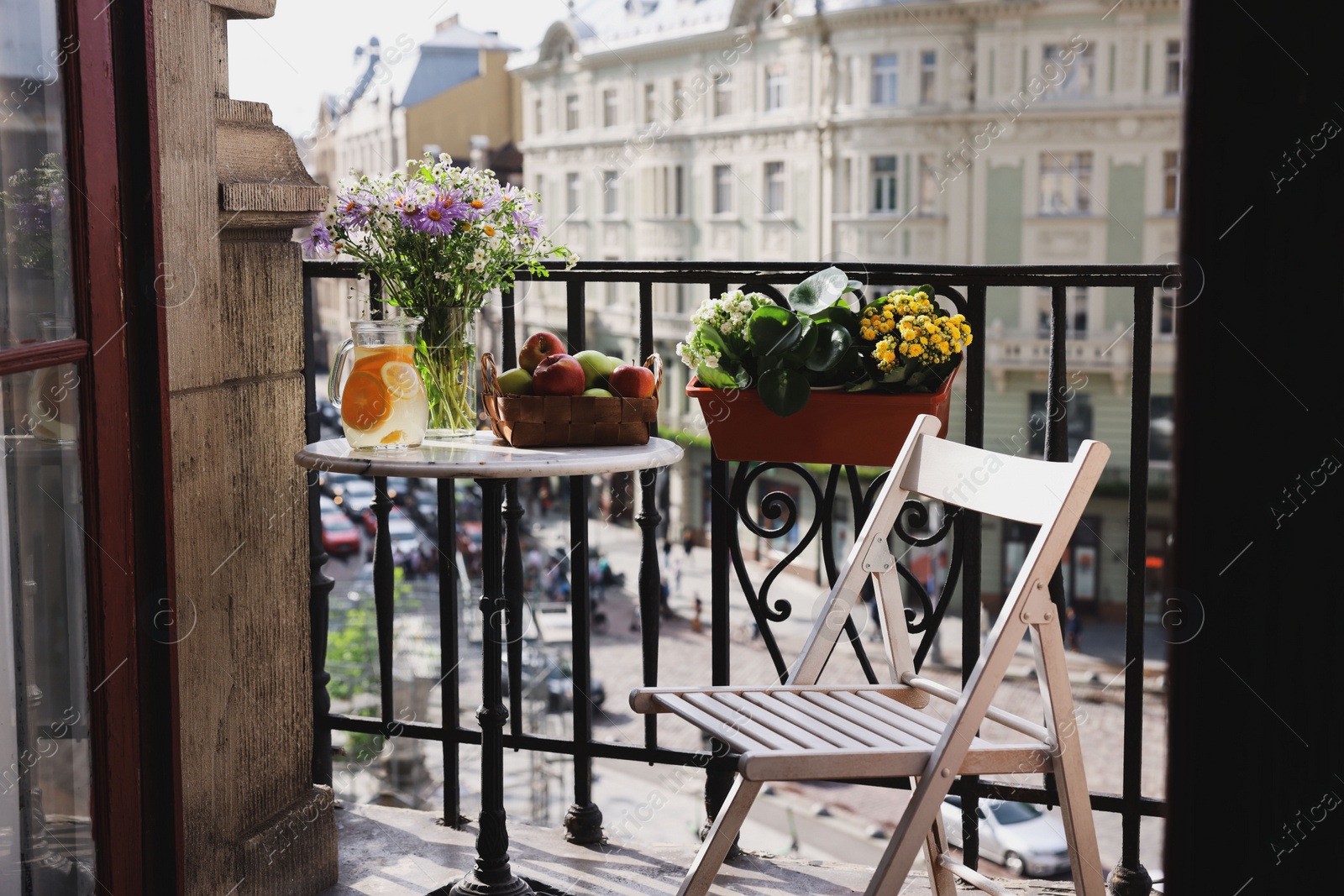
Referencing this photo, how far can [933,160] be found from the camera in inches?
1088

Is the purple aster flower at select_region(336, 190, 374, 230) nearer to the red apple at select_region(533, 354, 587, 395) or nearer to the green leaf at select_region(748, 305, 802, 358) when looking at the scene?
the red apple at select_region(533, 354, 587, 395)

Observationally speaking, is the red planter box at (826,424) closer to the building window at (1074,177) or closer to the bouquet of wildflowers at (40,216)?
the bouquet of wildflowers at (40,216)

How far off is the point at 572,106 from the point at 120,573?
112ft

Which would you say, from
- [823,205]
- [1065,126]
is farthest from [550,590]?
[1065,126]

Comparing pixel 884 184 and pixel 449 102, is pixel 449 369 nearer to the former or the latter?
pixel 884 184

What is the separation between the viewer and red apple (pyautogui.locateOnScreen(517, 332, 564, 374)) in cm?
216

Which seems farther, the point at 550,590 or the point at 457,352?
the point at 550,590

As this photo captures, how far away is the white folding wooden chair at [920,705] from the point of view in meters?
1.66

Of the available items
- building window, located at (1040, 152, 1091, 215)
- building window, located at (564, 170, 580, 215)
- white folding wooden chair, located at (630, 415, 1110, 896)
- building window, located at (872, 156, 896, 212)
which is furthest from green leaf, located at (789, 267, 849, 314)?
building window, located at (564, 170, 580, 215)

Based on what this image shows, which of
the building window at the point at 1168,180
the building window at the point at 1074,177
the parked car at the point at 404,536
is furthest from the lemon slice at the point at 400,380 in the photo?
the parked car at the point at 404,536

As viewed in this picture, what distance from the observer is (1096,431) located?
26.6 metres

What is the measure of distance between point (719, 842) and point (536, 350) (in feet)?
2.75

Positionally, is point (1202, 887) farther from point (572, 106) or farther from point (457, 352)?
point (572, 106)

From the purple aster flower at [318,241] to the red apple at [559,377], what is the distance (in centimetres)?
41
